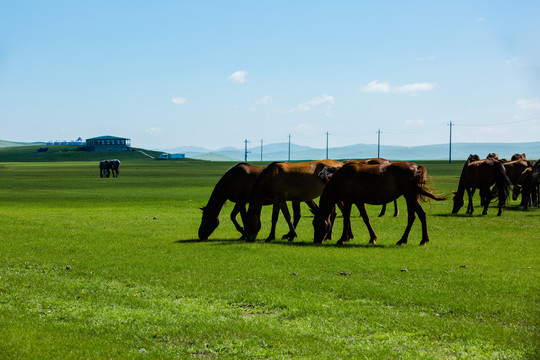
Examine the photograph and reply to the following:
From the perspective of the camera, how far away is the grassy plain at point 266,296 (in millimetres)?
7648

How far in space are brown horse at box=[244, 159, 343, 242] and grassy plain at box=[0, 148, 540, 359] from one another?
45.2 inches

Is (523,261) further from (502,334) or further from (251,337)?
(251,337)

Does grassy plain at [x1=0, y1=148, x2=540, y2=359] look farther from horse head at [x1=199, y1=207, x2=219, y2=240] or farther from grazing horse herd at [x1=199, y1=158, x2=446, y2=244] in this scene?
grazing horse herd at [x1=199, y1=158, x2=446, y2=244]

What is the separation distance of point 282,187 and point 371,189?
2.71 m

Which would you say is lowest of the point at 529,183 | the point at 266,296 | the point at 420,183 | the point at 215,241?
the point at 215,241

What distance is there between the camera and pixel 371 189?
54.9 ft

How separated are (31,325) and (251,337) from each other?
3150mm

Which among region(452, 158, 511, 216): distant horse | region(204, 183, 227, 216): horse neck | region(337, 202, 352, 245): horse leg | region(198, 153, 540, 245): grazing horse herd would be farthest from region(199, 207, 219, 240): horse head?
region(452, 158, 511, 216): distant horse

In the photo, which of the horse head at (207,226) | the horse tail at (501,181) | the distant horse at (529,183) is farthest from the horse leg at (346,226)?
the distant horse at (529,183)

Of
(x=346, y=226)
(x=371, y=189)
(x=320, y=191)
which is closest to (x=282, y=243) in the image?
(x=346, y=226)

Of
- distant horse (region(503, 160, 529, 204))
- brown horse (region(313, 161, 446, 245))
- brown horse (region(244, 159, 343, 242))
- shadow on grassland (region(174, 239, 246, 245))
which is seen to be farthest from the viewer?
distant horse (region(503, 160, 529, 204))

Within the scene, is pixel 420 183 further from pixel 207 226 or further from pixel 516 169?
pixel 516 169

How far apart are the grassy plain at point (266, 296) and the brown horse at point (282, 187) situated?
45.2 inches

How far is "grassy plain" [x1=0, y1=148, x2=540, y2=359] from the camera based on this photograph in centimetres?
765
